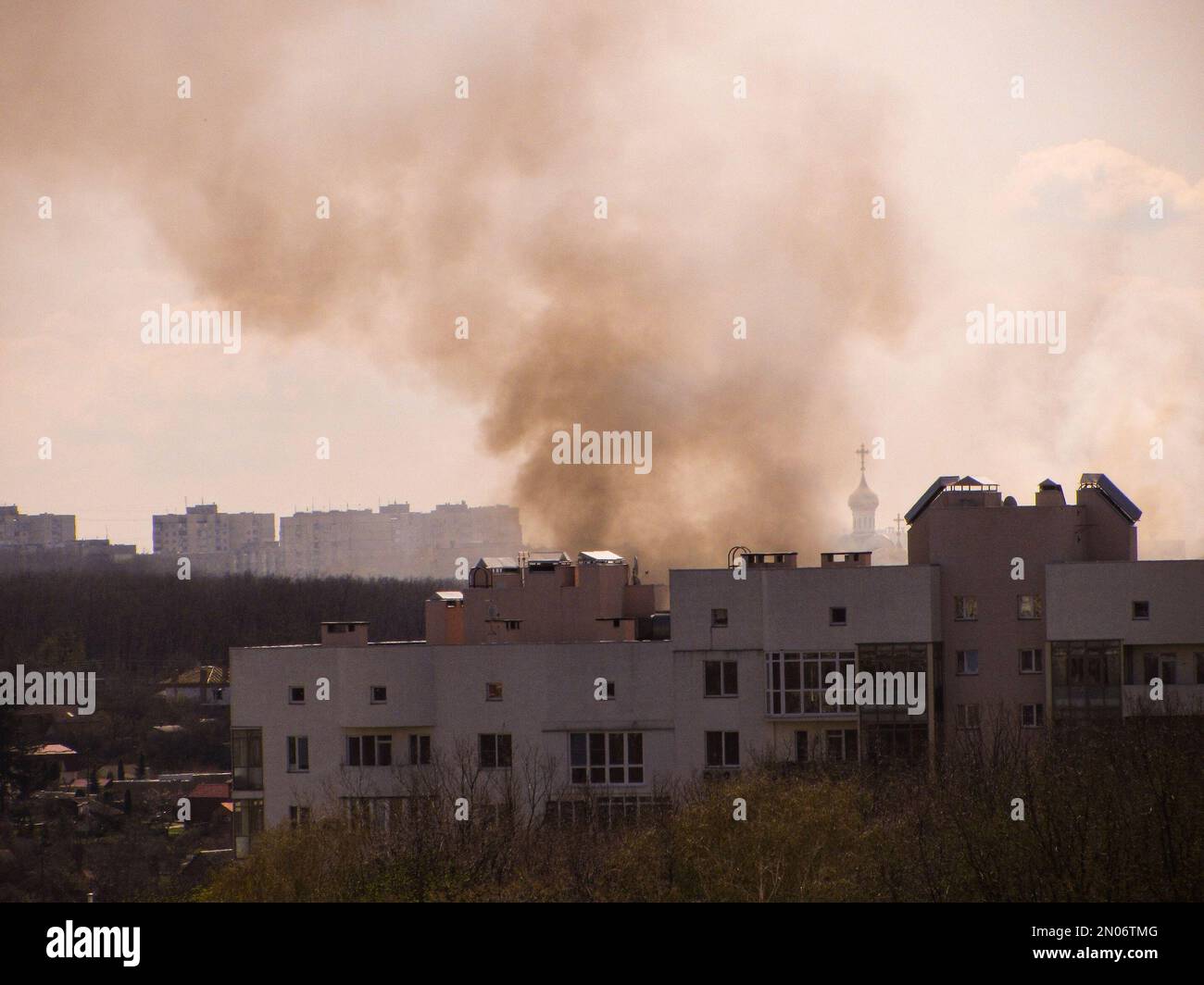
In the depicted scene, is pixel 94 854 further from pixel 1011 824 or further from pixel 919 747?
pixel 1011 824

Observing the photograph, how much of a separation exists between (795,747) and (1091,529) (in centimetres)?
802

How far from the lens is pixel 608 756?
94.5 ft

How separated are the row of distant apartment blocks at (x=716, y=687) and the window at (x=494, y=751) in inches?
1.5

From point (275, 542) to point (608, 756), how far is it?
83.2 meters

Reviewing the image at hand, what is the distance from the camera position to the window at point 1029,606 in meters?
30.1

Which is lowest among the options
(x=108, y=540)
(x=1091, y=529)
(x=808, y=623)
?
(x=808, y=623)

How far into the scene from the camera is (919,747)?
2861 centimetres

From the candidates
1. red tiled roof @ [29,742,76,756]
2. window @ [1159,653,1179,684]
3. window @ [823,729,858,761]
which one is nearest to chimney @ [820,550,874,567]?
window @ [823,729,858,761]

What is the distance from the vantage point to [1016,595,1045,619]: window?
30078 mm

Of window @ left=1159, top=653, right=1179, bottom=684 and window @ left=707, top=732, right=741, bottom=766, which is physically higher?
window @ left=1159, top=653, right=1179, bottom=684

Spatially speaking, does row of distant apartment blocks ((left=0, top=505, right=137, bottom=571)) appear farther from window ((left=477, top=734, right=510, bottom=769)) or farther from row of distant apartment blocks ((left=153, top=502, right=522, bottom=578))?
window ((left=477, top=734, right=510, bottom=769))

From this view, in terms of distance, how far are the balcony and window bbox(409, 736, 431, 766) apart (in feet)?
43.3

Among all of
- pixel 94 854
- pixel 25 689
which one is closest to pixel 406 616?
pixel 25 689

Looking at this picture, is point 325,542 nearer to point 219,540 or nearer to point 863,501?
point 219,540
